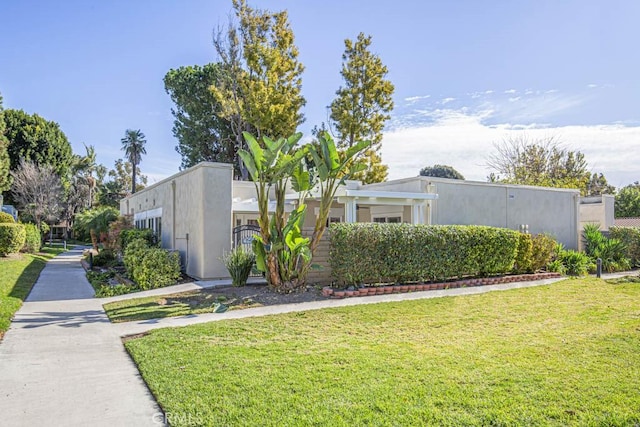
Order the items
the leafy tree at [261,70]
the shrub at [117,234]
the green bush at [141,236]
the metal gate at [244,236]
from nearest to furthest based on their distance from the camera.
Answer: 1. the metal gate at [244,236]
2. the green bush at [141,236]
3. the shrub at [117,234]
4. the leafy tree at [261,70]

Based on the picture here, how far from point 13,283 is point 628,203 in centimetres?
5405

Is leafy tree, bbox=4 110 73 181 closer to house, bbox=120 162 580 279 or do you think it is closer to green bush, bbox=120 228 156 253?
house, bbox=120 162 580 279

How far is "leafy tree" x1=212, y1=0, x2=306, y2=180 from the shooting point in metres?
27.4

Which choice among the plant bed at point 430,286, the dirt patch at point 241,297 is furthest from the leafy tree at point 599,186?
the dirt patch at point 241,297

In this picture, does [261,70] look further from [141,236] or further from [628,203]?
[628,203]

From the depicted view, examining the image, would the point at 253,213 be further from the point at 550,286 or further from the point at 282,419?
the point at 282,419

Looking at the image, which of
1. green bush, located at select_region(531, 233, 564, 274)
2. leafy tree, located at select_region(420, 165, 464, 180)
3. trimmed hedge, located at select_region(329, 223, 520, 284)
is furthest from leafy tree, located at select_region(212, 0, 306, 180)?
leafy tree, located at select_region(420, 165, 464, 180)

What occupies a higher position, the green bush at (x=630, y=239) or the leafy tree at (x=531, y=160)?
the leafy tree at (x=531, y=160)

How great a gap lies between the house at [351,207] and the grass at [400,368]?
603cm

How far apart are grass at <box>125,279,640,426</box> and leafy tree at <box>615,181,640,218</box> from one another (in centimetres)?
4550

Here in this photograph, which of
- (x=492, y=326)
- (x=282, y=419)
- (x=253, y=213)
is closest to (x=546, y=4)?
(x=492, y=326)

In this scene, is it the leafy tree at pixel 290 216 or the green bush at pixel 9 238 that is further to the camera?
the green bush at pixel 9 238

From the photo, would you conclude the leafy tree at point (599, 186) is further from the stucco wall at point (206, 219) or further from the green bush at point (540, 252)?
the stucco wall at point (206, 219)

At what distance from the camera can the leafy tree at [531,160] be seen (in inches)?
1433
